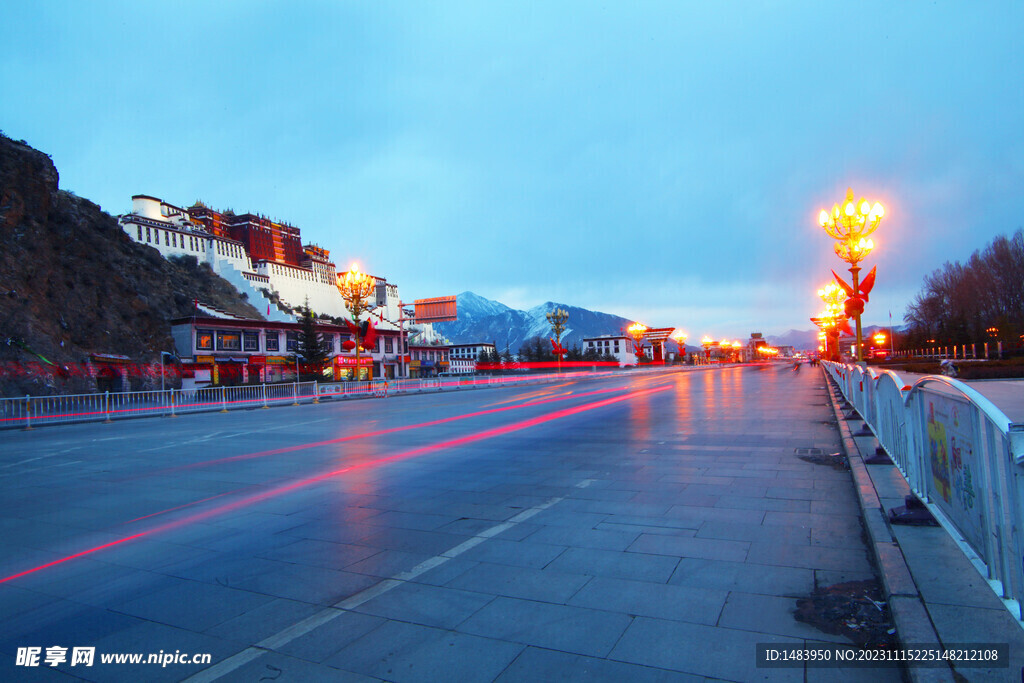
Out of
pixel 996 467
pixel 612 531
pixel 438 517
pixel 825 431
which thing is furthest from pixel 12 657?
pixel 825 431

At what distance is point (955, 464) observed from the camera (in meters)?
3.72

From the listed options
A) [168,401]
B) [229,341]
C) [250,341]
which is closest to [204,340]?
[229,341]

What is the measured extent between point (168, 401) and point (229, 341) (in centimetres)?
3120

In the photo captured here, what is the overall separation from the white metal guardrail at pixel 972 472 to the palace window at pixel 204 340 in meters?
55.6

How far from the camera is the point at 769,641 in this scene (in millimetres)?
3084

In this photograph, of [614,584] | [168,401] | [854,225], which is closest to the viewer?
[614,584]

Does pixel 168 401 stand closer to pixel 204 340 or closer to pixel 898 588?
pixel 898 588

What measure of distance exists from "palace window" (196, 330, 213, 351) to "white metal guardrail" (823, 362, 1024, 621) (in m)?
55.6

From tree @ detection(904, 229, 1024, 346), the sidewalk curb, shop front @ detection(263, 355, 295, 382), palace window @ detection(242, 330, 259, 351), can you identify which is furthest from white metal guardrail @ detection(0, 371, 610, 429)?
tree @ detection(904, 229, 1024, 346)

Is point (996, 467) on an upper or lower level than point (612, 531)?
upper

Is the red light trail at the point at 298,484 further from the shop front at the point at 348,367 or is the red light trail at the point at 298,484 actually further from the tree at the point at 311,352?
the shop front at the point at 348,367

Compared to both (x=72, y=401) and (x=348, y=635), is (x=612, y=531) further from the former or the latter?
(x=72, y=401)

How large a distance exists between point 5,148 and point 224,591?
4856cm

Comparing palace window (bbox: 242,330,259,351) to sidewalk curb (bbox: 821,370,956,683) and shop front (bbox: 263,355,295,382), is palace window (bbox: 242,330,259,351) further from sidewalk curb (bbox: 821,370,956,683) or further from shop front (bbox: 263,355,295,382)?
sidewalk curb (bbox: 821,370,956,683)
